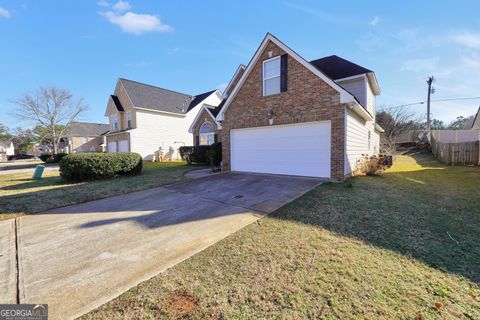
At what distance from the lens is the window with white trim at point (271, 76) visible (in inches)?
373

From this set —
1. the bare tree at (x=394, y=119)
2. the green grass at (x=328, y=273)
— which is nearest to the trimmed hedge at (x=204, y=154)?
the green grass at (x=328, y=273)

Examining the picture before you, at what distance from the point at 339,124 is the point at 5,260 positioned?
928 centimetres

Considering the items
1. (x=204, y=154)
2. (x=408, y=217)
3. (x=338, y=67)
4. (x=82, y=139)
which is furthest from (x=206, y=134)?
(x=82, y=139)

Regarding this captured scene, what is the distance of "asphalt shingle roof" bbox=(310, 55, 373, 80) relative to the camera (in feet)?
41.1

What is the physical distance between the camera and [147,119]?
22.5 meters

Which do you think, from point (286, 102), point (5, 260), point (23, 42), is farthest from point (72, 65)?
point (5, 260)

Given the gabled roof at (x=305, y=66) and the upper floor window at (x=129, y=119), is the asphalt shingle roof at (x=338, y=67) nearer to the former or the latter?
the gabled roof at (x=305, y=66)

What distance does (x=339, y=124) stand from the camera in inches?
311

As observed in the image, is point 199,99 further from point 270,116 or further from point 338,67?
point 270,116

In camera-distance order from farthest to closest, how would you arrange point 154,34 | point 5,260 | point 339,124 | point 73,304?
point 154,34 → point 339,124 → point 5,260 → point 73,304

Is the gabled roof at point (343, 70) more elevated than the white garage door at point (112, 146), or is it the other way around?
the gabled roof at point (343, 70)

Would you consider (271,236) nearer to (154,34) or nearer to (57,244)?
(57,244)

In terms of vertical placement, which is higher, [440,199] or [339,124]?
[339,124]

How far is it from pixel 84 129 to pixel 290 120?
49.0m
